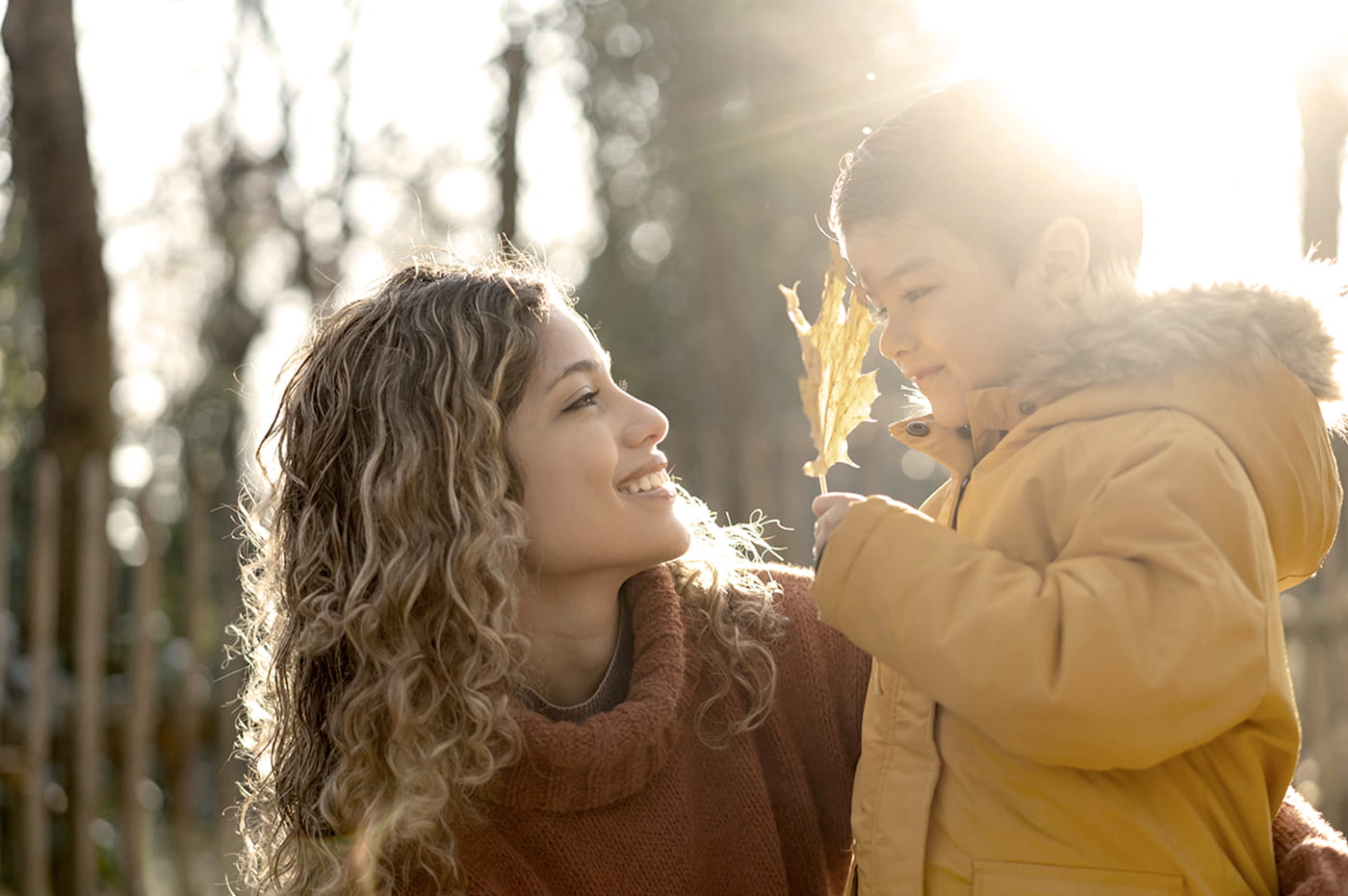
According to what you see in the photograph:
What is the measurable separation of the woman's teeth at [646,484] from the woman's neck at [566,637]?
0.23 m

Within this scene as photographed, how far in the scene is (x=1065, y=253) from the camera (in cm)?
188

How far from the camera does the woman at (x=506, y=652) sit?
6.95 feet

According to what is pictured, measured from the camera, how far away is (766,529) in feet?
18.8

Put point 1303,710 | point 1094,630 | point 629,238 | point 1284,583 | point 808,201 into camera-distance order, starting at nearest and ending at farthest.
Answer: point 1094,630 < point 1284,583 < point 1303,710 < point 808,201 < point 629,238

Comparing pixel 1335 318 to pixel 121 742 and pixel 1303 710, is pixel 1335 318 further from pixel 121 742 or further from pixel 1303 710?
pixel 1303 710

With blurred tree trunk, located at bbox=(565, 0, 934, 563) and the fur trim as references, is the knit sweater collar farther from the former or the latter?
blurred tree trunk, located at bbox=(565, 0, 934, 563)

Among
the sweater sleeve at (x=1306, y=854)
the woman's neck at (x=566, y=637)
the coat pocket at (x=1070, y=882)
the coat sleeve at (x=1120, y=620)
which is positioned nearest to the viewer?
the coat sleeve at (x=1120, y=620)

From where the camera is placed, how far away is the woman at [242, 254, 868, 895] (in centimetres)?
212

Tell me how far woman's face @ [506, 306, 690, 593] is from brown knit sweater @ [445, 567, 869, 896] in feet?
0.66

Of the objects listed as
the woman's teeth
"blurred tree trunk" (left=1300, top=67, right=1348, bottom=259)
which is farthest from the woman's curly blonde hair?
"blurred tree trunk" (left=1300, top=67, right=1348, bottom=259)

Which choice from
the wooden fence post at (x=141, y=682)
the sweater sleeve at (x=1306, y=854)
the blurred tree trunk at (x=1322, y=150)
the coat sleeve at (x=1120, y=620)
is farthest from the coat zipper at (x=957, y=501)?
the blurred tree trunk at (x=1322, y=150)

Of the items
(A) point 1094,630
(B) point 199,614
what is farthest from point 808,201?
(A) point 1094,630

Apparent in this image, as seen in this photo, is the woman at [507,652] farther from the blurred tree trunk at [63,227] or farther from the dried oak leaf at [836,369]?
the blurred tree trunk at [63,227]

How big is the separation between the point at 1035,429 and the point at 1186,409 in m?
0.22
